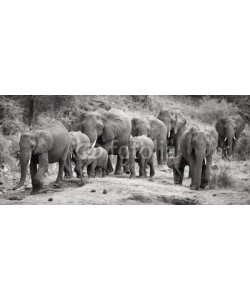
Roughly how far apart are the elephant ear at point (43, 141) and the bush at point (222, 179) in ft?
8.95

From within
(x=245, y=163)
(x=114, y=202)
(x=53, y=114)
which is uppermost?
(x=53, y=114)

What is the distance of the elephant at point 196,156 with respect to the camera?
1063 cm

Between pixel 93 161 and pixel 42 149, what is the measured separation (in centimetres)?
111

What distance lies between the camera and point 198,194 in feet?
34.1

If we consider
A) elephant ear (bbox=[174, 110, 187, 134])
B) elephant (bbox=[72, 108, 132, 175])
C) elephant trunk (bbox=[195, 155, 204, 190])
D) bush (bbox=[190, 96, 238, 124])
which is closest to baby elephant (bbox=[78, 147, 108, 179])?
elephant (bbox=[72, 108, 132, 175])

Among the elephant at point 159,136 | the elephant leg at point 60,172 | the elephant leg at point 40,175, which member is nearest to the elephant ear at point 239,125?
the elephant at point 159,136

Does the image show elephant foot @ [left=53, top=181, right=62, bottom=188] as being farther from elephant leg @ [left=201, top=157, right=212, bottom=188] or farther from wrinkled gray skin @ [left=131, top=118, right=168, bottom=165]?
elephant leg @ [left=201, top=157, right=212, bottom=188]

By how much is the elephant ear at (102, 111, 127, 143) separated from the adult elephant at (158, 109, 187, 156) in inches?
31.9

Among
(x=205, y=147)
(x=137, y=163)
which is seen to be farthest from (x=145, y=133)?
(x=205, y=147)

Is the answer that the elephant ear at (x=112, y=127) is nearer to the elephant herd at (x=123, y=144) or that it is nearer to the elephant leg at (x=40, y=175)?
the elephant herd at (x=123, y=144)

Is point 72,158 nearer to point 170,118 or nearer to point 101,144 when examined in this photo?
point 101,144

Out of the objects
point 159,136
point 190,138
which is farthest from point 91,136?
point 190,138

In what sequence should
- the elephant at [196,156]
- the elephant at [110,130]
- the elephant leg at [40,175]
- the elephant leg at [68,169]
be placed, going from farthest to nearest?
the elephant at [110,130], the elephant leg at [68,169], the elephant at [196,156], the elephant leg at [40,175]

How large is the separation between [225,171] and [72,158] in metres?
2.61
